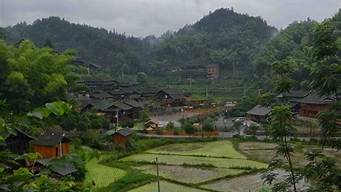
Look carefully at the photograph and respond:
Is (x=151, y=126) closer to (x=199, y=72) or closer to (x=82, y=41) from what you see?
(x=199, y=72)

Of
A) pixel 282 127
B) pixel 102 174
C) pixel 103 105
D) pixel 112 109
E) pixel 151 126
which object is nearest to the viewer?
pixel 282 127

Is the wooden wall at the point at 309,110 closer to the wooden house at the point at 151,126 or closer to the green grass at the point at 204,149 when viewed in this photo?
the green grass at the point at 204,149

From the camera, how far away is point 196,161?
2039 cm

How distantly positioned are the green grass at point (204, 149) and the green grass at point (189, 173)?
A: 277cm

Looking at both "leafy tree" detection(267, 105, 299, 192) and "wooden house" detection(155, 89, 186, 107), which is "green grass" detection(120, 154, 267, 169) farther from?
"wooden house" detection(155, 89, 186, 107)

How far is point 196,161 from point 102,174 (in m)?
4.87

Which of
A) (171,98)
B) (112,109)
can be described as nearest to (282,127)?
(112,109)

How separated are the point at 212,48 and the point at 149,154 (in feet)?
165

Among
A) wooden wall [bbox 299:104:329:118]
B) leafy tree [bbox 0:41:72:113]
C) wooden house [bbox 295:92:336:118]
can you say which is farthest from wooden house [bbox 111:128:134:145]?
wooden wall [bbox 299:104:329:118]

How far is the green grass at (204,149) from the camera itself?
2195 centimetres

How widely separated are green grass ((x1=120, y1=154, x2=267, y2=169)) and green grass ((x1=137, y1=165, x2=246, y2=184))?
752 mm

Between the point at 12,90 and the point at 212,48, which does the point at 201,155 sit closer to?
the point at 12,90

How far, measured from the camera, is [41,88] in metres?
22.1

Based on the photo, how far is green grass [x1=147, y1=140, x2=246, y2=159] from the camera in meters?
22.0
